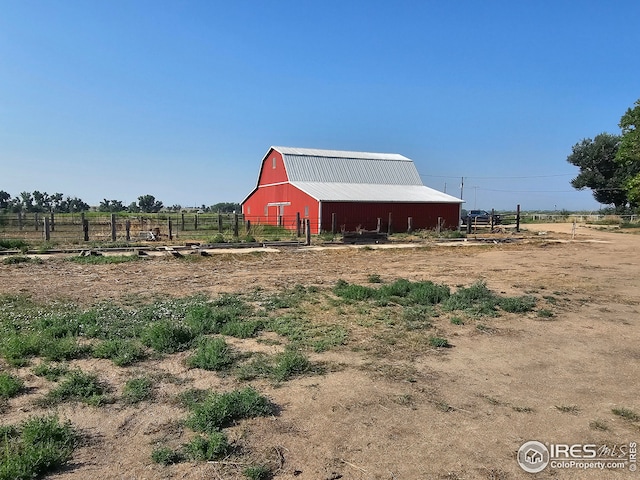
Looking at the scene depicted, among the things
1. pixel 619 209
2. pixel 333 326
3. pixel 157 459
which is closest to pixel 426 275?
pixel 333 326

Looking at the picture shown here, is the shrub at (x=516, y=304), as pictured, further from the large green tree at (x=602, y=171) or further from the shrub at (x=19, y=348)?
the large green tree at (x=602, y=171)

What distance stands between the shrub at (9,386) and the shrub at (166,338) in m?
1.64

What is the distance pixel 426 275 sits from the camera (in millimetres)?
13844

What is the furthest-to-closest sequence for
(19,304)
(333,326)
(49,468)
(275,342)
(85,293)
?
(85,293) → (19,304) → (333,326) → (275,342) → (49,468)

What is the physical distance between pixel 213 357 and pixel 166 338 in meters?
1.03

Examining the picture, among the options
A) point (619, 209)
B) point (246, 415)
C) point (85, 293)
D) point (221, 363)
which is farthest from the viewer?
point (619, 209)

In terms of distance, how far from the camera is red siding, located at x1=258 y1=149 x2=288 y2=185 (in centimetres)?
3809

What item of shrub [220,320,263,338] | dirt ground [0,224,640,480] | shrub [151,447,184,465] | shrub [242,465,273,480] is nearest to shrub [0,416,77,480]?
dirt ground [0,224,640,480]

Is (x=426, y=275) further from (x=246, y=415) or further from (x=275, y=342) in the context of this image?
(x=246, y=415)

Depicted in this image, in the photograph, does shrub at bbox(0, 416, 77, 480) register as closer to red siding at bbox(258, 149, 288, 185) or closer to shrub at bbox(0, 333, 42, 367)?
shrub at bbox(0, 333, 42, 367)

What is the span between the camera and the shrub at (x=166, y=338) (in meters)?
6.13

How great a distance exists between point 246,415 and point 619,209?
70.8 meters

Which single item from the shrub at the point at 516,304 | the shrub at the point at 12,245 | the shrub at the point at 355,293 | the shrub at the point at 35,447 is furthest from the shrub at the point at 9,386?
the shrub at the point at 12,245
